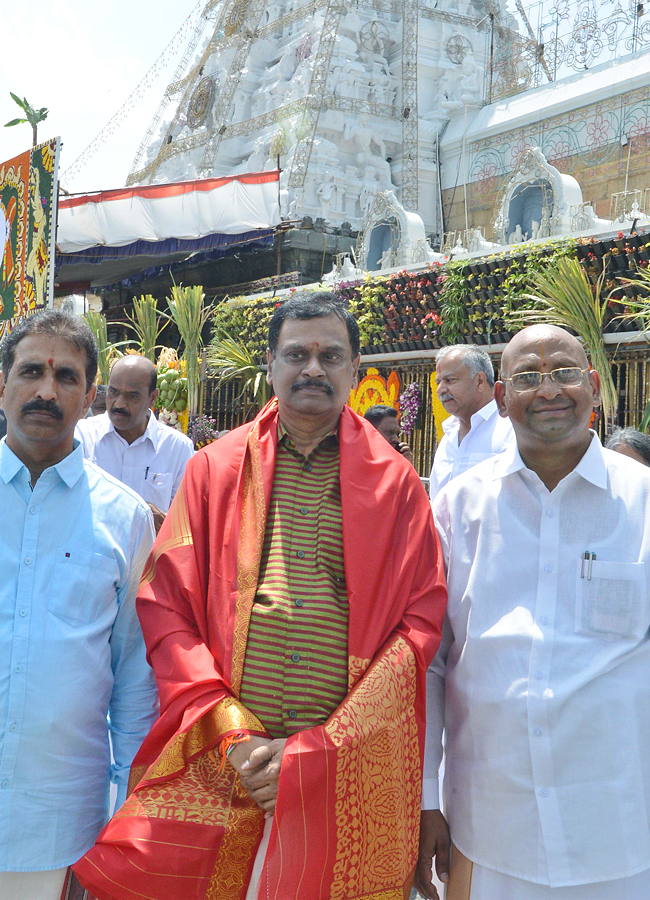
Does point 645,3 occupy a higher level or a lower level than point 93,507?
higher

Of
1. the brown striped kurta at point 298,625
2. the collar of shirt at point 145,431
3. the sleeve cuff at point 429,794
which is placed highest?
the collar of shirt at point 145,431

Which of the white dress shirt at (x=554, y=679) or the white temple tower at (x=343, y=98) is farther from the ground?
the white temple tower at (x=343, y=98)

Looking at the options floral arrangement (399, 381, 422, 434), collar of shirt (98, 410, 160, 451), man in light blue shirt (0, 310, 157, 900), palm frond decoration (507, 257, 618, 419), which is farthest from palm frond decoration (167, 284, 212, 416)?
man in light blue shirt (0, 310, 157, 900)

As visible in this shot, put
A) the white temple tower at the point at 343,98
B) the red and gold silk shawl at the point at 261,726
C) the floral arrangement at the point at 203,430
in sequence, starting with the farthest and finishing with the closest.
A: the white temple tower at the point at 343,98 → the floral arrangement at the point at 203,430 → the red and gold silk shawl at the point at 261,726

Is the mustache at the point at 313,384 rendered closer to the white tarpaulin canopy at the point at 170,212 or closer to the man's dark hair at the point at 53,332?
the man's dark hair at the point at 53,332

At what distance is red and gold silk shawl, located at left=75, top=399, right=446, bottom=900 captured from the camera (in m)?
1.89

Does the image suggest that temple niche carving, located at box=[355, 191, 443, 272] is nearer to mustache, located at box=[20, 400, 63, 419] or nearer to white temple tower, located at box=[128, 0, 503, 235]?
white temple tower, located at box=[128, 0, 503, 235]

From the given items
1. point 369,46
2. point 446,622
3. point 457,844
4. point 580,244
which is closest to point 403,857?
point 457,844

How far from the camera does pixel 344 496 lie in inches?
85.1

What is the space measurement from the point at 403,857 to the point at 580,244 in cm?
656

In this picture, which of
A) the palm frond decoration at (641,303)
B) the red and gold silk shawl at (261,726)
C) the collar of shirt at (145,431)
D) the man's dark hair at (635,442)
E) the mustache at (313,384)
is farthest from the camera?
the palm frond decoration at (641,303)

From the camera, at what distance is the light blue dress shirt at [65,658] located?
1977 mm

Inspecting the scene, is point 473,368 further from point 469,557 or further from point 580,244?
point 580,244

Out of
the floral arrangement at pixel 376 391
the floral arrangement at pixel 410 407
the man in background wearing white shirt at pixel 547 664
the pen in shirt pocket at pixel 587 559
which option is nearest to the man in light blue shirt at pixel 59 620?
the man in background wearing white shirt at pixel 547 664
